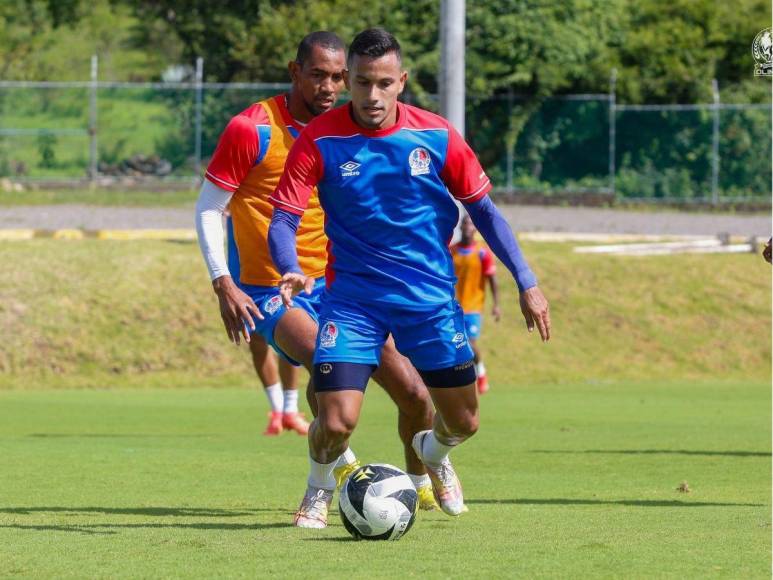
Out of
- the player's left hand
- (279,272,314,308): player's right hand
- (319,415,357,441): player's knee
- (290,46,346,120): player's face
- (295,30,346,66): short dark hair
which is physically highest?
(295,30,346,66): short dark hair

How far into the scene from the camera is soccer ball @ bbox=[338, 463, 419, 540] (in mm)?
7043

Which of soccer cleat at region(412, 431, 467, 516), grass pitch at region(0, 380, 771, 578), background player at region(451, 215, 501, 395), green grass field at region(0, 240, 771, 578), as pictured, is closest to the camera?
grass pitch at region(0, 380, 771, 578)

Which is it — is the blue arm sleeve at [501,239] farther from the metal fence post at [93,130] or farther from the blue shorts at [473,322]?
the metal fence post at [93,130]

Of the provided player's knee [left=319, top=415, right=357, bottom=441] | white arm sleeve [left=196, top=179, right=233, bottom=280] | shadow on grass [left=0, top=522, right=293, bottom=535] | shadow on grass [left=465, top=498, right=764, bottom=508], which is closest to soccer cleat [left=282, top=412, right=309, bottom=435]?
shadow on grass [left=465, top=498, right=764, bottom=508]

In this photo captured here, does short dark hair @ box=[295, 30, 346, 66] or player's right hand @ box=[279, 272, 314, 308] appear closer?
player's right hand @ box=[279, 272, 314, 308]

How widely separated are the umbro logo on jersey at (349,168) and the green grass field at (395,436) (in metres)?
1.68

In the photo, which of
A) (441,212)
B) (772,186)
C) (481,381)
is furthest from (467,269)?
(772,186)

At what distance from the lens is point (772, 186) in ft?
107

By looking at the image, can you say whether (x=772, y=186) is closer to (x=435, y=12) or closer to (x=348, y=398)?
(x=435, y=12)

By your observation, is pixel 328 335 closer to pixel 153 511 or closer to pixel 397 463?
pixel 153 511

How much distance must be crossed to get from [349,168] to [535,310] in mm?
1084

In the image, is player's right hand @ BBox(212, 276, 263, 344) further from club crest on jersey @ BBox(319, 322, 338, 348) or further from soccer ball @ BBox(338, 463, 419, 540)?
soccer ball @ BBox(338, 463, 419, 540)

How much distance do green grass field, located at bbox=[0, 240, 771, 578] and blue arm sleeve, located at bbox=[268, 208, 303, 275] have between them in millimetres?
1231

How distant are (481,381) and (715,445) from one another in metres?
6.46
